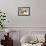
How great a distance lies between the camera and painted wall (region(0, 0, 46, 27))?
4359mm

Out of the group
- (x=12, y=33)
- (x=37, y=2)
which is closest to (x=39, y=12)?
(x=37, y=2)

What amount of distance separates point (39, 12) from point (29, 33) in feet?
2.43

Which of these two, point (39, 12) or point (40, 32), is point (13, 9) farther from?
point (40, 32)

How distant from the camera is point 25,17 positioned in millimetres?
4375

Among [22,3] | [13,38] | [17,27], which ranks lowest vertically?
[13,38]

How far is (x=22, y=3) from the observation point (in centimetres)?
436

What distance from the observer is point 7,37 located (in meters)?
4.17

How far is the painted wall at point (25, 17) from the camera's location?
4.36m

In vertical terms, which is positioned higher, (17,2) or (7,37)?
(17,2)

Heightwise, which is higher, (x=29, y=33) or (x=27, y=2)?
(x=27, y=2)

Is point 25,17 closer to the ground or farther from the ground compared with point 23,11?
closer to the ground

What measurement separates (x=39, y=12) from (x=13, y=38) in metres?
1.18

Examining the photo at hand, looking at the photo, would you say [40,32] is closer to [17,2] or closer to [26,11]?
[26,11]

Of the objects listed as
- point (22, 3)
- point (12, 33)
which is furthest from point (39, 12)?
point (12, 33)
